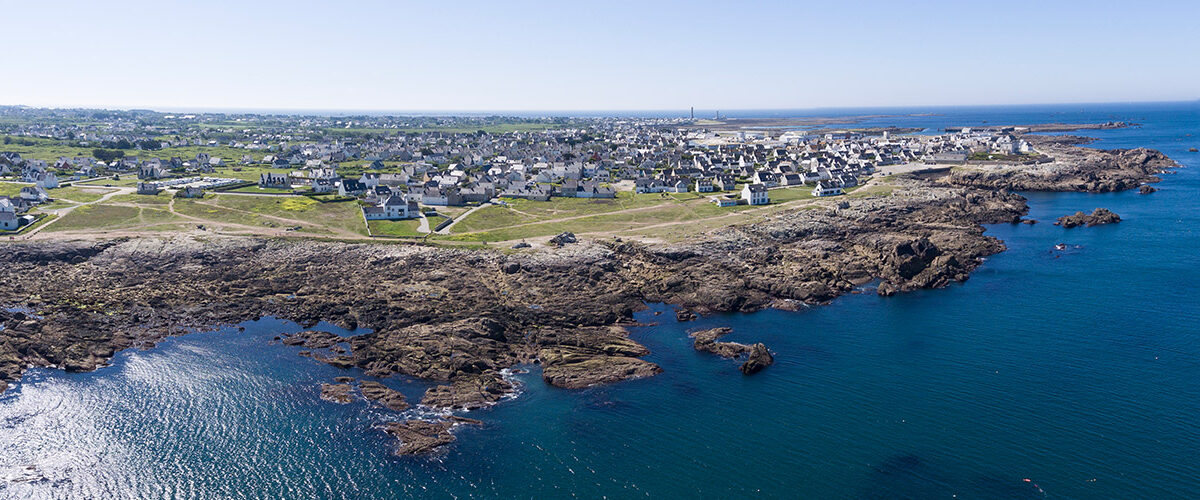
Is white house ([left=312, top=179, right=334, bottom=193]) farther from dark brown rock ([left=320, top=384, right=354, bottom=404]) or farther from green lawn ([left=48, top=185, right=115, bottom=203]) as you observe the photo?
dark brown rock ([left=320, top=384, right=354, bottom=404])

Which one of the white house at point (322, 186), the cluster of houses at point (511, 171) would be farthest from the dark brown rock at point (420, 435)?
the white house at point (322, 186)

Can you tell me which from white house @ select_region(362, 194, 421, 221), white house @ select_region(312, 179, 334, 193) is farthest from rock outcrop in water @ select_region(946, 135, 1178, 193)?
white house @ select_region(312, 179, 334, 193)

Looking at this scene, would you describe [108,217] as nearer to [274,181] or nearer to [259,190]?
[259,190]

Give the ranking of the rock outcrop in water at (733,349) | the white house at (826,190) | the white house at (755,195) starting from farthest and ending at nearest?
the white house at (826,190) → the white house at (755,195) → the rock outcrop in water at (733,349)

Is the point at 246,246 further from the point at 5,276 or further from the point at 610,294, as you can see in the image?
the point at 610,294

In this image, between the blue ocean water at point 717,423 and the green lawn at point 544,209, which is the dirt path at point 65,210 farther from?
the green lawn at point 544,209

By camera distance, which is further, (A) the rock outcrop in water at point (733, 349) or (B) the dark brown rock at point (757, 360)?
(A) the rock outcrop in water at point (733, 349)

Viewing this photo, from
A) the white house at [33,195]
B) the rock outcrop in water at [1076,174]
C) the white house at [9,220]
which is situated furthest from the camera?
the rock outcrop in water at [1076,174]
